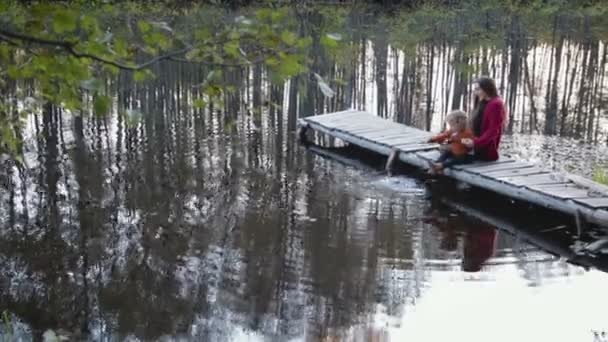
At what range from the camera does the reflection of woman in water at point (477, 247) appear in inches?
279

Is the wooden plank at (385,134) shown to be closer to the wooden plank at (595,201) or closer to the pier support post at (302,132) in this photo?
the pier support post at (302,132)

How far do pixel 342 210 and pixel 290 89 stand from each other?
27.3 ft

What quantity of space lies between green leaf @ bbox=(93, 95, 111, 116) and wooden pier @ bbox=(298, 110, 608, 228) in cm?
575

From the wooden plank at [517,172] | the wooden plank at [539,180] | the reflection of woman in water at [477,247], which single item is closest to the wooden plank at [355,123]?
the wooden plank at [517,172]

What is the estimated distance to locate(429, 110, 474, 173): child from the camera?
9225mm

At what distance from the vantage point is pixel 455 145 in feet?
30.5

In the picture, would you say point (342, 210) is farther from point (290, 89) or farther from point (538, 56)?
point (538, 56)

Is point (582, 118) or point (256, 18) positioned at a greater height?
point (256, 18)

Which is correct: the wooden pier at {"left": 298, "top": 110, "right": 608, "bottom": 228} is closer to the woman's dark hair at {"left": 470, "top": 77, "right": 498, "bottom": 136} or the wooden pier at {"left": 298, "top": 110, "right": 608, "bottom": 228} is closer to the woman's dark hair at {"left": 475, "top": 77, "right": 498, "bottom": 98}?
the woman's dark hair at {"left": 470, "top": 77, "right": 498, "bottom": 136}

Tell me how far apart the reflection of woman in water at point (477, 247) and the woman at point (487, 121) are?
137 centimetres

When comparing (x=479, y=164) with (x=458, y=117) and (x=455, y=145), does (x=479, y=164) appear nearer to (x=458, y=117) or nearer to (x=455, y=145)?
(x=455, y=145)

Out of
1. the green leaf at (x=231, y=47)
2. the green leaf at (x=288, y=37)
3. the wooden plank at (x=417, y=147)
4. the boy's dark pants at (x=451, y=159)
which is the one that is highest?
the green leaf at (x=288, y=37)

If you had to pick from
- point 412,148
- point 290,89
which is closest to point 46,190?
point 412,148

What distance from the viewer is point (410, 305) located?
6227 millimetres
